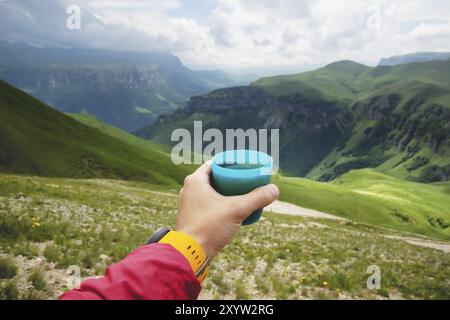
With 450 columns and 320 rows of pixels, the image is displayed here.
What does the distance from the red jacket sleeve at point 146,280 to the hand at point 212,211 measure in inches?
24.6

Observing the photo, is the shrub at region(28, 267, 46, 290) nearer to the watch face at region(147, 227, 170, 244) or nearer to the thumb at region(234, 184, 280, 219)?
the watch face at region(147, 227, 170, 244)

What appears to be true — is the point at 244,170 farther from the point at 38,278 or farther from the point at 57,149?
the point at 57,149

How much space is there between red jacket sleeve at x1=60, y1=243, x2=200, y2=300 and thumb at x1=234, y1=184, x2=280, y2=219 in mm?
998

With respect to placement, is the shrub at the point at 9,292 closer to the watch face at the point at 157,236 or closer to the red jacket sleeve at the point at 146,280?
the watch face at the point at 157,236

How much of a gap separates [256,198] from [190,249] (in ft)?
3.09

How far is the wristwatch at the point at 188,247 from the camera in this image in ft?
10.2

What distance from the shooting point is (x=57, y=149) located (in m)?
82.1

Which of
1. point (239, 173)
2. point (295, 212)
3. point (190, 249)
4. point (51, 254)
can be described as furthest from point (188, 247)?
point (295, 212)

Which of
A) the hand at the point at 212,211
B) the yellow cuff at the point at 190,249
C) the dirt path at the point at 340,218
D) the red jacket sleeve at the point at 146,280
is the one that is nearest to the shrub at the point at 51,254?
the hand at the point at 212,211

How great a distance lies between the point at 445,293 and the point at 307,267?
5.28m

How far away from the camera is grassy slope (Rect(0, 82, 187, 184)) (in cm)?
7325
